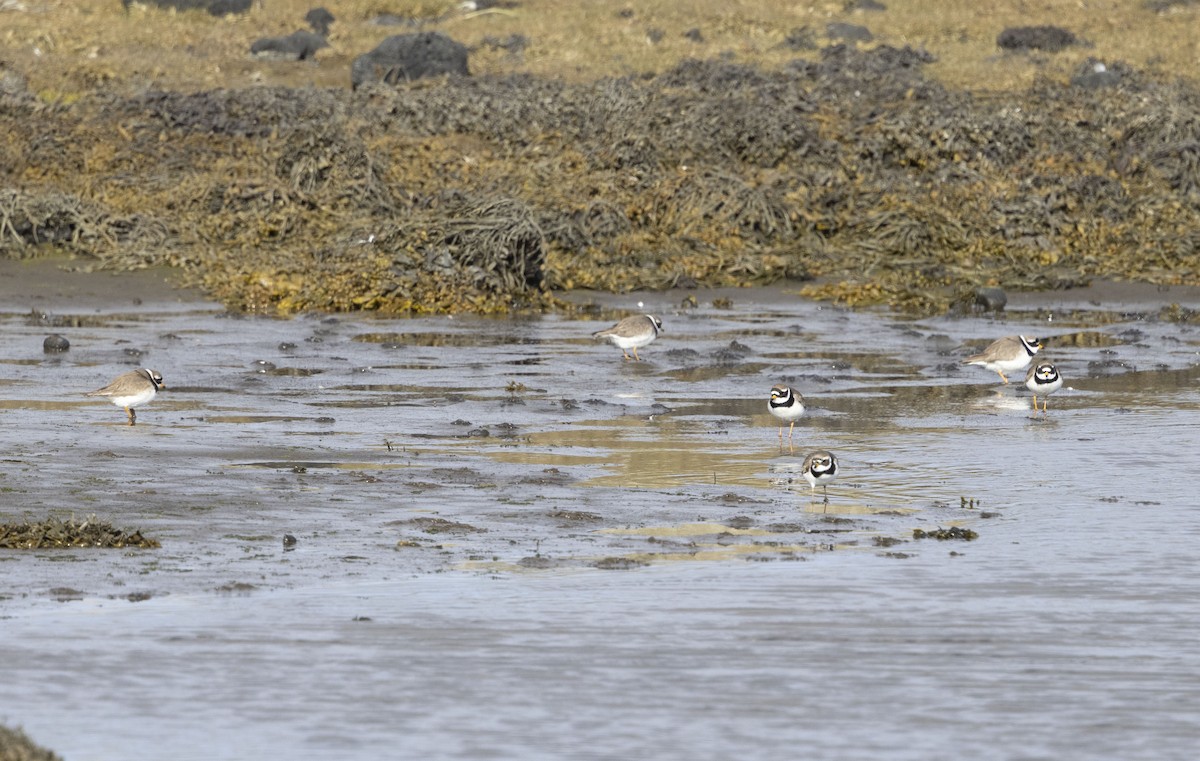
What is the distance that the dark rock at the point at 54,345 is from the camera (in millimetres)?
17234

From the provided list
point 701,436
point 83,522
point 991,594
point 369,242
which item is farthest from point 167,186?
point 991,594

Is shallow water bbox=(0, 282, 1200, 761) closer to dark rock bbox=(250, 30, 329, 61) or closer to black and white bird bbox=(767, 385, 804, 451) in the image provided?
black and white bird bbox=(767, 385, 804, 451)

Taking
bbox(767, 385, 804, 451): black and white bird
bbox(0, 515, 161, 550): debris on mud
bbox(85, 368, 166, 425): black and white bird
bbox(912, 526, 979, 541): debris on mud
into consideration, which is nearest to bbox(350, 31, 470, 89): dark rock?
bbox(85, 368, 166, 425): black and white bird

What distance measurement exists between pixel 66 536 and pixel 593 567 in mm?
2589

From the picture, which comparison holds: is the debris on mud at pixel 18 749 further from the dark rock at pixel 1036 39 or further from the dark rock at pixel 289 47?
the dark rock at pixel 1036 39

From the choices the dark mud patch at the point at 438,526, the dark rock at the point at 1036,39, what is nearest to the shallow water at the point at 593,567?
the dark mud patch at the point at 438,526

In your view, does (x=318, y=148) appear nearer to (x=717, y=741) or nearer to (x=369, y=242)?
(x=369, y=242)

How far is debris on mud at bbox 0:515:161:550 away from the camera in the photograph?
29.7ft

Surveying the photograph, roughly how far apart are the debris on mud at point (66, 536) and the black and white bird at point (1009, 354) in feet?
30.5

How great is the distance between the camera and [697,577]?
891 centimetres

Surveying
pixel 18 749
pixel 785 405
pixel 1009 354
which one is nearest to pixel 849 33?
pixel 1009 354

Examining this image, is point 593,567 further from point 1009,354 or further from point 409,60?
point 409,60

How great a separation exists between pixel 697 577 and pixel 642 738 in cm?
247

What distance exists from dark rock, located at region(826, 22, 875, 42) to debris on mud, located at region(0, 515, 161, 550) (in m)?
34.2
